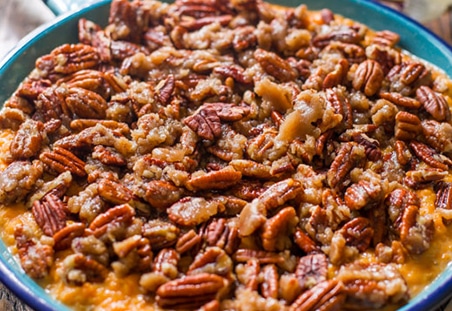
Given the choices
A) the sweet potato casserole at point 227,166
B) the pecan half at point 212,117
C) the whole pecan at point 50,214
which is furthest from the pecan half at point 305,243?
the whole pecan at point 50,214

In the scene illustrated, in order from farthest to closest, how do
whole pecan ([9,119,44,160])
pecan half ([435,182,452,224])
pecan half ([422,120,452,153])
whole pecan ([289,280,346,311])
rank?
pecan half ([422,120,452,153])
whole pecan ([9,119,44,160])
pecan half ([435,182,452,224])
whole pecan ([289,280,346,311])

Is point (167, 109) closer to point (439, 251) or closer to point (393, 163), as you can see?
point (393, 163)

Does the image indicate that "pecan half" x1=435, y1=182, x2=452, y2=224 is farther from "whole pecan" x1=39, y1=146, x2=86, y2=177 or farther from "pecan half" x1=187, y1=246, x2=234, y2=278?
"whole pecan" x1=39, y1=146, x2=86, y2=177

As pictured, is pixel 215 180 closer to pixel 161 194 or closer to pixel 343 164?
pixel 161 194

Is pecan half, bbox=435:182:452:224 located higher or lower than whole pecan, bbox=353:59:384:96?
lower

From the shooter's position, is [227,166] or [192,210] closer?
[192,210]

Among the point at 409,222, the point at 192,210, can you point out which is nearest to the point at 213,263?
the point at 192,210

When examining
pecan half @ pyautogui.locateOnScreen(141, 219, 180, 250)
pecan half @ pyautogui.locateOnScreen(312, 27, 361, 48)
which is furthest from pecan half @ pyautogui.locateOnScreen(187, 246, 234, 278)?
pecan half @ pyautogui.locateOnScreen(312, 27, 361, 48)
